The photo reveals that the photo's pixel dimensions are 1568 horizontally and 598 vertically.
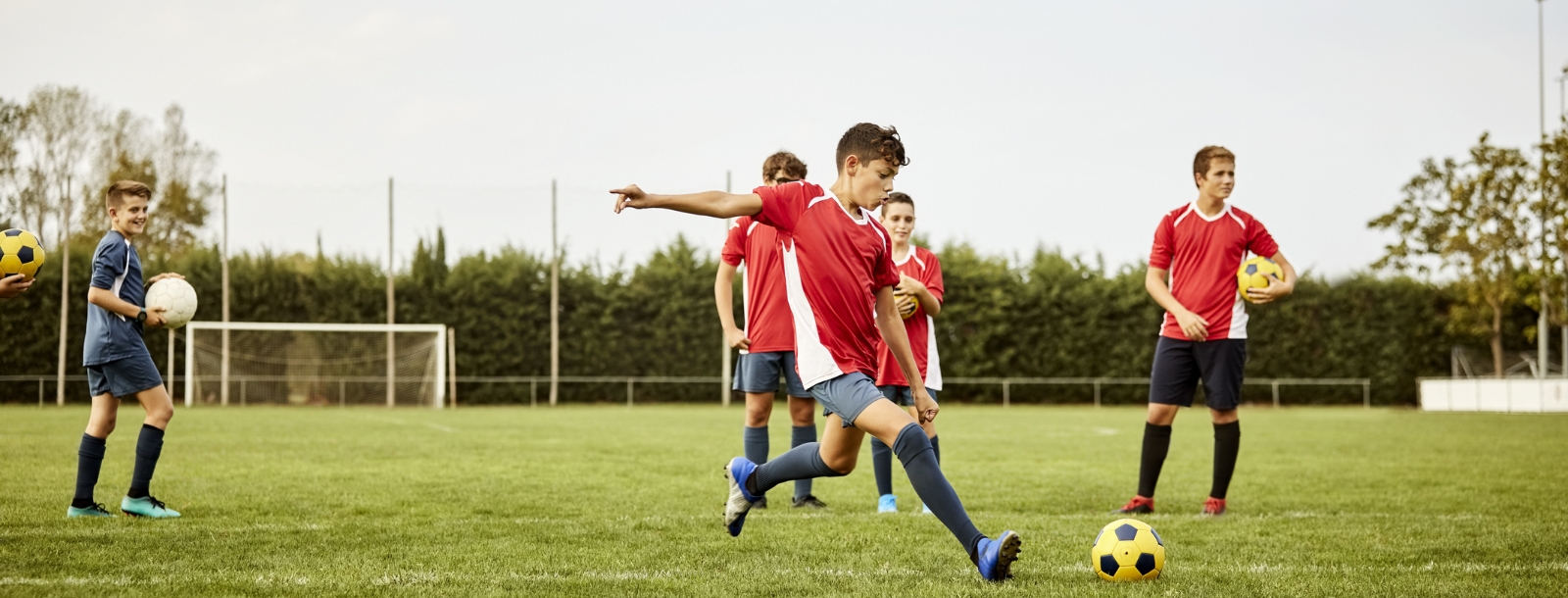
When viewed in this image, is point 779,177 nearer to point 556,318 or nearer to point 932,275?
point 932,275

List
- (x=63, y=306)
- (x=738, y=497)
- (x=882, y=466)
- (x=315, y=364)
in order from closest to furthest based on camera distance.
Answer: (x=738, y=497), (x=882, y=466), (x=63, y=306), (x=315, y=364)

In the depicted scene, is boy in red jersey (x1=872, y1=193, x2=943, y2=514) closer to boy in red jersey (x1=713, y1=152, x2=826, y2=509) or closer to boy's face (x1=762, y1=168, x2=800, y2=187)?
boy in red jersey (x1=713, y1=152, x2=826, y2=509)

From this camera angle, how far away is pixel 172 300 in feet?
20.1

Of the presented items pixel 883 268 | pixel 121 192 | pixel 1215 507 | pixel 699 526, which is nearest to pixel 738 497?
pixel 699 526

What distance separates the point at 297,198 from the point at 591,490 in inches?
1017

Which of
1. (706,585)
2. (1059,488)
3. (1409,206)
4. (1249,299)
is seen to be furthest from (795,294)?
(1409,206)

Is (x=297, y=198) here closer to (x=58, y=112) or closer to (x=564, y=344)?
(x=564, y=344)

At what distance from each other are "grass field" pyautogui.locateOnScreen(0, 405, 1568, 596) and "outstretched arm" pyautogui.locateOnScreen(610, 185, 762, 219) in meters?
1.33

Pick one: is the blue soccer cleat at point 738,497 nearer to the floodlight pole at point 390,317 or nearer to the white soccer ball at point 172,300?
the white soccer ball at point 172,300

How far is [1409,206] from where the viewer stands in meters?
36.8

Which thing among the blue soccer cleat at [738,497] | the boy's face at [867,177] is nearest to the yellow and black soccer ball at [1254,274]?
the boy's face at [867,177]

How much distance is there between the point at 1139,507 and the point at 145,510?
5388 millimetres

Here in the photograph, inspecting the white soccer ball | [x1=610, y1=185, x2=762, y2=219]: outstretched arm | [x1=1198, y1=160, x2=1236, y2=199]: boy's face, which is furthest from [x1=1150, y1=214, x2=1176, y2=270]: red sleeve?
the white soccer ball

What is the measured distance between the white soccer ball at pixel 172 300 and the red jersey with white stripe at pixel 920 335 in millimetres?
3620
